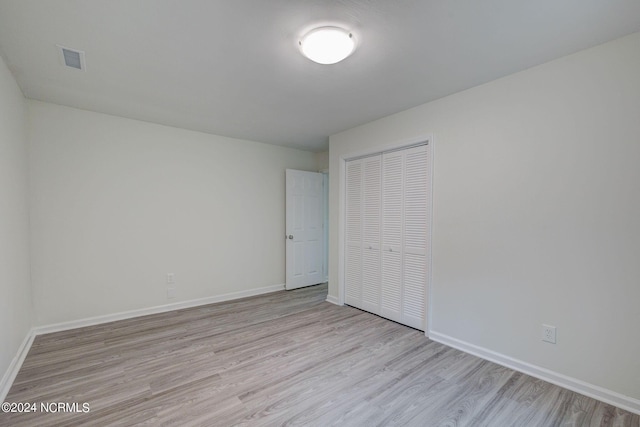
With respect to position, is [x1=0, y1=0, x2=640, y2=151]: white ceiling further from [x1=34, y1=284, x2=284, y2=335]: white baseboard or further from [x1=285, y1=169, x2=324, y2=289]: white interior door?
[x1=34, y1=284, x2=284, y2=335]: white baseboard

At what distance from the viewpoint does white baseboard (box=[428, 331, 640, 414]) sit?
1.79 meters

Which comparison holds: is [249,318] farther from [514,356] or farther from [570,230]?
[570,230]

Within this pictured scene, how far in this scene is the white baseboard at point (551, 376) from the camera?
5.88 feet

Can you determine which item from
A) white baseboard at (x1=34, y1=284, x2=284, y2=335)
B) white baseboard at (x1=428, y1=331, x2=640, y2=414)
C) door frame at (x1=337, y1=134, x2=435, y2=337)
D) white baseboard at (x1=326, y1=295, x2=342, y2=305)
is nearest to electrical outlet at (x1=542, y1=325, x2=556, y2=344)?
white baseboard at (x1=428, y1=331, x2=640, y2=414)

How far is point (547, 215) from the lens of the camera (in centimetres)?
209

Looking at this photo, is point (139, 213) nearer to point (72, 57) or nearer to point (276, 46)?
point (72, 57)

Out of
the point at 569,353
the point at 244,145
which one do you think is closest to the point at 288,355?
the point at 569,353

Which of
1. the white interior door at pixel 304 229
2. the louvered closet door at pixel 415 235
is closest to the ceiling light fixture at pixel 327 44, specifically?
the louvered closet door at pixel 415 235

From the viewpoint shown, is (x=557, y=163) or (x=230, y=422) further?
(x=557, y=163)

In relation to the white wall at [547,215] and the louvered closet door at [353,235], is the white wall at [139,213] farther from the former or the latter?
the white wall at [547,215]

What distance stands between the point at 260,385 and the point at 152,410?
27.2 inches

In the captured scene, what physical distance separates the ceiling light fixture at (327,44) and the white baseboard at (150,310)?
3.39 m

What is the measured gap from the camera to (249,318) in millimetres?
3344

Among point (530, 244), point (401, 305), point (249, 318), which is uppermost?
point (530, 244)
